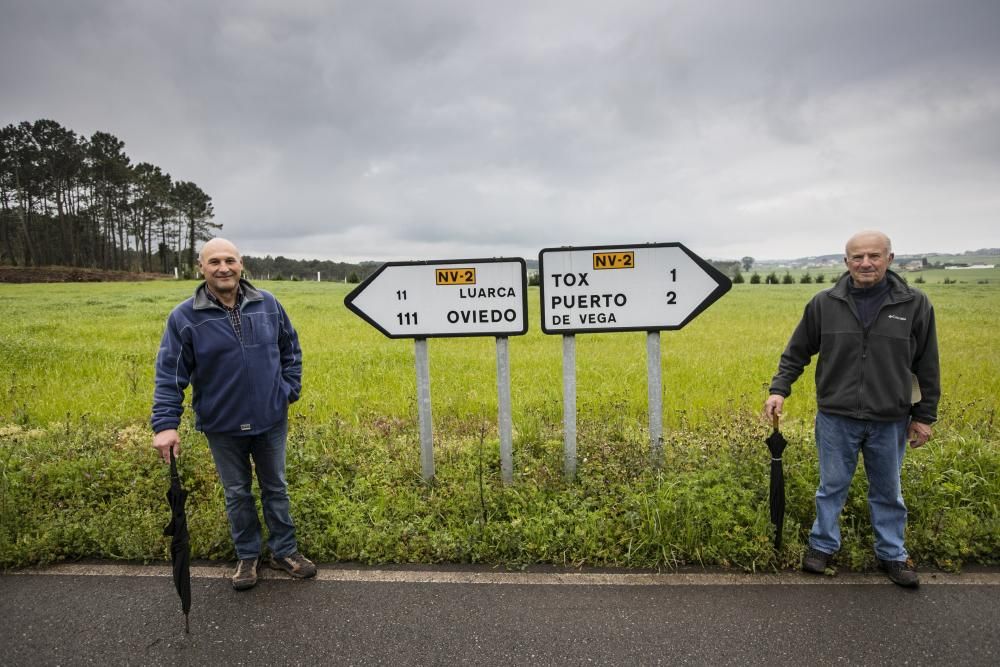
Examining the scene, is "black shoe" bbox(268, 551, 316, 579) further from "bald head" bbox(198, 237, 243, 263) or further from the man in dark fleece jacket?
the man in dark fleece jacket

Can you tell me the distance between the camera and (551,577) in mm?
3197

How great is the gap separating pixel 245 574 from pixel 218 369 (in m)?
1.22

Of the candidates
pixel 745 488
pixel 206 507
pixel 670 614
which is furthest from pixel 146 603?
pixel 745 488

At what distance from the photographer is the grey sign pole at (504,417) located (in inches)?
169

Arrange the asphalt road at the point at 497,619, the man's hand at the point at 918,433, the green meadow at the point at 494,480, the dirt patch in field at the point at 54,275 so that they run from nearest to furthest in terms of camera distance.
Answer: the asphalt road at the point at 497,619
the man's hand at the point at 918,433
the green meadow at the point at 494,480
the dirt patch in field at the point at 54,275

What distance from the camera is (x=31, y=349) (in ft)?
31.6

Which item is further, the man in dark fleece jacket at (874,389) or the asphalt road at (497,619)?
the man in dark fleece jacket at (874,389)

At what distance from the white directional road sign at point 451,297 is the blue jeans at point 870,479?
2238 millimetres

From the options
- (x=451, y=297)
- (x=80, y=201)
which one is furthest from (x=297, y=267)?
(x=451, y=297)

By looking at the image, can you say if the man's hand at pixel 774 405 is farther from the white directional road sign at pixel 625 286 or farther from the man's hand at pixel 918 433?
the white directional road sign at pixel 625 286

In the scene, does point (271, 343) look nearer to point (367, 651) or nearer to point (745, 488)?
point (367, 651)

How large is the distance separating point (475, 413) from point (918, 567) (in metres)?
4.29

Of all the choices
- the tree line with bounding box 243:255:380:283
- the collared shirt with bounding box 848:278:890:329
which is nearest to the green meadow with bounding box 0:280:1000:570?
the collared shirt with bounding box 848:278:890:329

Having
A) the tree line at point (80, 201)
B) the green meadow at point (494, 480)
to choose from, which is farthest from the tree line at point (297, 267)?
the green meadow at point (494, 480)
